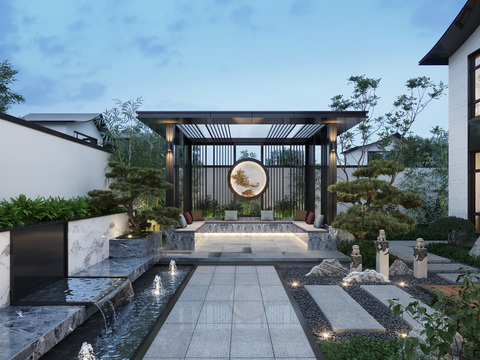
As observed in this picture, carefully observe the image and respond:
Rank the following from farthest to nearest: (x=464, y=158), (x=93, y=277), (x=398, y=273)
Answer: (x=464, y=158) → (x=398, y=273) → (x=93, y=277)

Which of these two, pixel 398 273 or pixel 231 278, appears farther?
pixel 398 273

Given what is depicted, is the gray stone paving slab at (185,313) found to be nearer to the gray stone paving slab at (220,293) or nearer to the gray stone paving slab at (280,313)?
the gray stone paving slab at (220,293)

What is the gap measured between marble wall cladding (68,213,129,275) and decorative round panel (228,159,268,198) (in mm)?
5341

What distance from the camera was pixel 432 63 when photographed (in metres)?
10.0

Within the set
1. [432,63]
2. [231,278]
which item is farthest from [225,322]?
[432,63]

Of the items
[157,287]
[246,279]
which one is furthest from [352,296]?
[157,287]

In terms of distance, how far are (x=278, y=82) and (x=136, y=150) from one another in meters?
12.6

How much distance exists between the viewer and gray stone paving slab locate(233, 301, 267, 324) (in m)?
3.85

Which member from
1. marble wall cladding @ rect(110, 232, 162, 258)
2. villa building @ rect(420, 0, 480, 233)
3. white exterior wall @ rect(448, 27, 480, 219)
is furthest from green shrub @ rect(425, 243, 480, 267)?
marble wall cladding @ rect(110, 232, 162, 258)

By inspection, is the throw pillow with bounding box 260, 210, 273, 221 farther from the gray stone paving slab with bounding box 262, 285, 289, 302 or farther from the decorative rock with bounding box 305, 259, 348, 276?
the gray stone paving slab with bounding box 262, 285, 289, 302

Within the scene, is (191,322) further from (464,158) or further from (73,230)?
(464,158)

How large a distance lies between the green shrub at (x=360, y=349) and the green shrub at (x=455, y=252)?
17.3 ft

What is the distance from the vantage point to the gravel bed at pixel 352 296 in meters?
3.67

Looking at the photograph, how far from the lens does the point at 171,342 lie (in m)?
3.28
